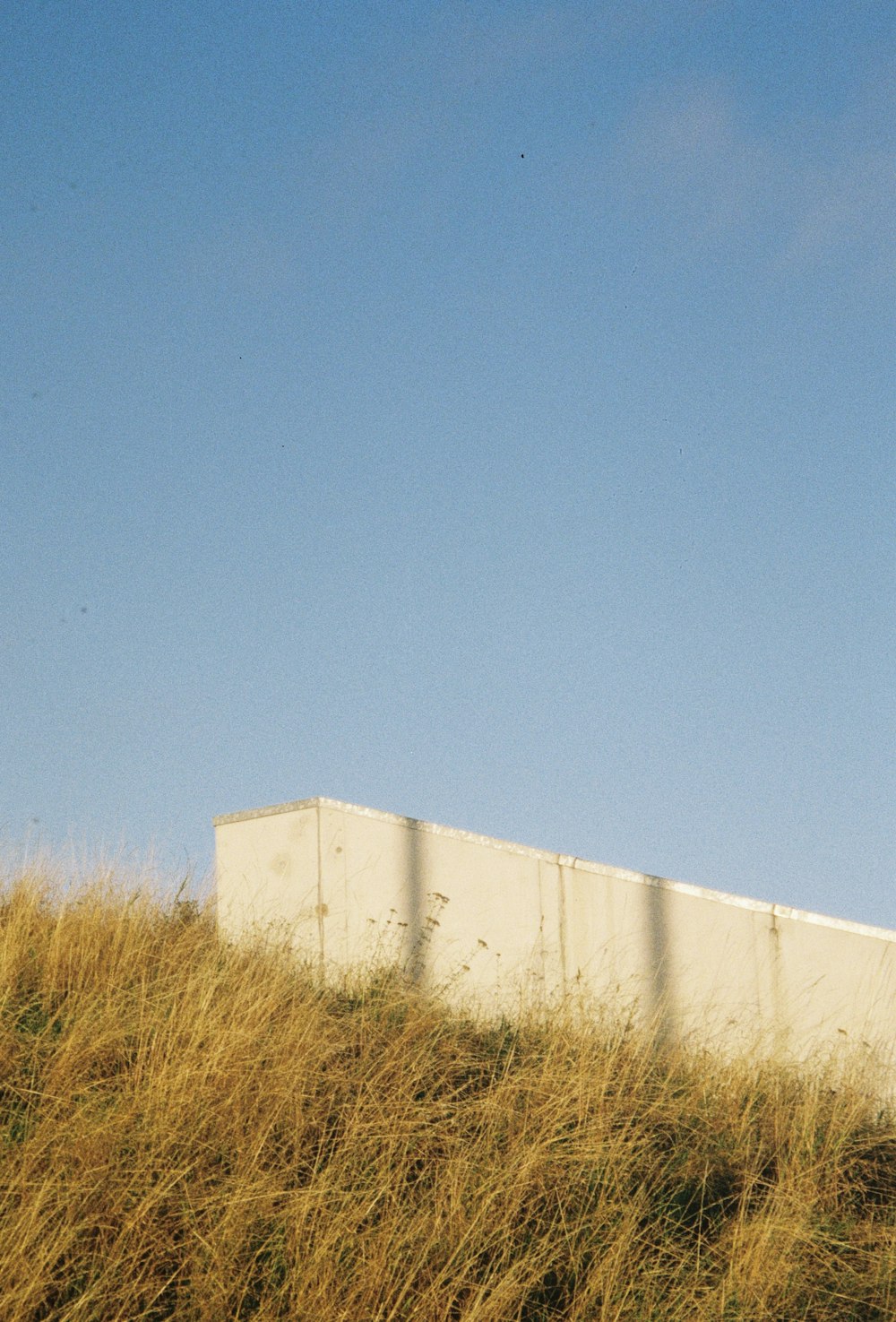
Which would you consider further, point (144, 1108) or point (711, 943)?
point (711, 943)

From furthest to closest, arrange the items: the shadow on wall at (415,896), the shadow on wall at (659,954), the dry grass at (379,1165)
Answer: the shadow on wall at (415,896)
the shadow on wall at (659,954)
the dry grass at (379,1165)

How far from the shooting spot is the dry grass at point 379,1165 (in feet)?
16.1

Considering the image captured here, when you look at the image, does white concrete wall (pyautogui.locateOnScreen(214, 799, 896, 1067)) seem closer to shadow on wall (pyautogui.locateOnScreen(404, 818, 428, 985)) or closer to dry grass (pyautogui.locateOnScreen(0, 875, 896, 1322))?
shadow on wall (pyautogui.locateOnScreen(404, 818, 428, 985))

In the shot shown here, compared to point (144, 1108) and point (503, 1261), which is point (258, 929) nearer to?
point (144, 1108)

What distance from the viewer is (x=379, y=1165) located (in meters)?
5.91

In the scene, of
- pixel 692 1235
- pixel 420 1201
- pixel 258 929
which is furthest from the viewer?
pixel 258 929

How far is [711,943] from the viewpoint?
10.6 metres

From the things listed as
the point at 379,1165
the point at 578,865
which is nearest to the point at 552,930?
the point at 578,865

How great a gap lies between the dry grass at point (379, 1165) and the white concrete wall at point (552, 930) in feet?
4.73

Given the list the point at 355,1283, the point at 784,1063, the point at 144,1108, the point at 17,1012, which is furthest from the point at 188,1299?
the point at 784,1063

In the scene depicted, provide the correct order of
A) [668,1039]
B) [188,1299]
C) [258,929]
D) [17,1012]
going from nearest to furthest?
[188,1299] < [17,1012] < [668,1039] < [258,929]

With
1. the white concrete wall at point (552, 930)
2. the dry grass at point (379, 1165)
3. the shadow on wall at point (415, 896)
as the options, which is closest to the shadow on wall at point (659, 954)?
the white concrete wall at point (552, 930)

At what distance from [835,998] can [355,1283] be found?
6.32m

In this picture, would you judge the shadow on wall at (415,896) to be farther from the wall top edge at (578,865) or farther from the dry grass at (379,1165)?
the dry grass at (379,1165)
